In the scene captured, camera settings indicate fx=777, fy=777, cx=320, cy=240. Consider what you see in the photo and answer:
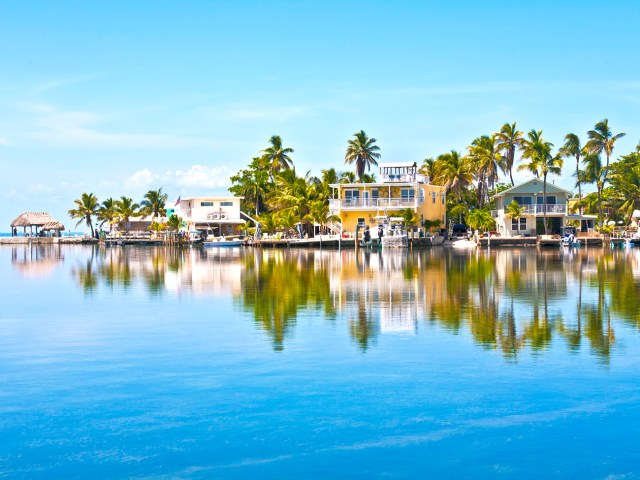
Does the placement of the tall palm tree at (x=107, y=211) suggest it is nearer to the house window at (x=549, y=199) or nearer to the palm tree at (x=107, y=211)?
the palm tree at (x=107, y=211)

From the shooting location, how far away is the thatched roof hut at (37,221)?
448ft

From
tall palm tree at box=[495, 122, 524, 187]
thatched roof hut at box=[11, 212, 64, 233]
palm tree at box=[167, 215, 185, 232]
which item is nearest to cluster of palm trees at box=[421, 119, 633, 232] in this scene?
tall palm tree at box=[495, 122, 524, 187]

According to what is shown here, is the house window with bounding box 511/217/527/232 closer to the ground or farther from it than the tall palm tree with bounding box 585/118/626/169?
closer to the ground

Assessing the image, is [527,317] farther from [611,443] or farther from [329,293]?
[611,443]

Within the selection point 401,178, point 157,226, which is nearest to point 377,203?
point 401,178

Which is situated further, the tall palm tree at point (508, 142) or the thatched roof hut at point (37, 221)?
the thatched roof hut at point (37, 221)

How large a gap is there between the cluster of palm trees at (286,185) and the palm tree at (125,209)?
83.6 ft

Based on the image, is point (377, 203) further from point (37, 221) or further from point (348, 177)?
point (37, 221)

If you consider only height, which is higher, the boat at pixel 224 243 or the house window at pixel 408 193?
the house window at pixel 408 193

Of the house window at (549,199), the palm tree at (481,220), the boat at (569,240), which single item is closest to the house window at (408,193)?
the palm tree at (481,220)

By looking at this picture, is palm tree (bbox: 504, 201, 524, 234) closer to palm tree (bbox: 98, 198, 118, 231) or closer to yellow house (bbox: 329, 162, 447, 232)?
yellow house (bbox: 329, 162, 447, 232)

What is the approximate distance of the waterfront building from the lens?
294ft

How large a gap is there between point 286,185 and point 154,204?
42.2 meters

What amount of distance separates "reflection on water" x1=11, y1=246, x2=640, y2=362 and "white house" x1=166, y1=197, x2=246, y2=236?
62.4m
